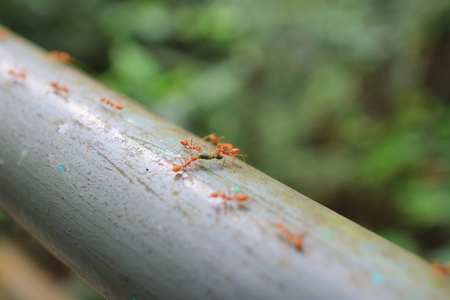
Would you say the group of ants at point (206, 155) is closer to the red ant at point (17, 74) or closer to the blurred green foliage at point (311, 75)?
the red ant at point (17, 74)

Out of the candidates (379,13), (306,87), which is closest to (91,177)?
Answer: (306,87)

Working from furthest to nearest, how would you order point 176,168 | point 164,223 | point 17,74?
point 17,74, point 176,168, point 164,223

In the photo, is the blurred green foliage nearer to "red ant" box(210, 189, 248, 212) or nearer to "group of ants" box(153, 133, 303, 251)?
"group of ants" box(153, 133, 303, 251)

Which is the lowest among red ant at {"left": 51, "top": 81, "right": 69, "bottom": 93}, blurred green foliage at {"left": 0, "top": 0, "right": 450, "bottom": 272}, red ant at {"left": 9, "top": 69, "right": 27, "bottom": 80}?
red ant at {"left": 51, "top": 81, "right": 69, "bottom": 93}

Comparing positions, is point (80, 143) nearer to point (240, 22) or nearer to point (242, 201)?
point (242, 201)

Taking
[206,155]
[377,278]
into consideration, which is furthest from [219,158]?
[377,278]

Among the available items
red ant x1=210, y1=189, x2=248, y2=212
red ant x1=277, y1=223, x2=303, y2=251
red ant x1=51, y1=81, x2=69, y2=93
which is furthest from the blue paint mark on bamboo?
red ant x1=51, y1=81, x2=69, y2=93

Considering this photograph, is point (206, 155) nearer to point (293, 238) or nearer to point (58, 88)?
point (293, 238)

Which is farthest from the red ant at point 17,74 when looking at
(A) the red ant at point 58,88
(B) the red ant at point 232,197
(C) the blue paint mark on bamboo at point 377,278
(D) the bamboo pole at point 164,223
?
(C) the blue paint mark on bamboo at point 377,278
